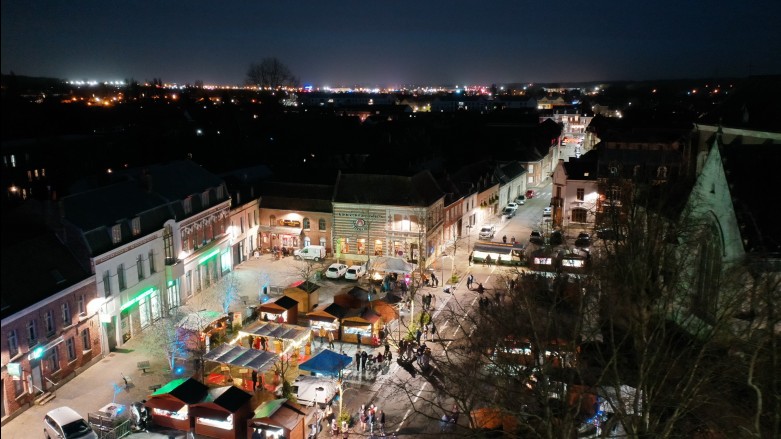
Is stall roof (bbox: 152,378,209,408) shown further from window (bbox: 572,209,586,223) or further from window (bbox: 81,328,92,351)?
window (bbox: 572,209,586,223)

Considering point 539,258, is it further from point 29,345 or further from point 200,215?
point 29,345

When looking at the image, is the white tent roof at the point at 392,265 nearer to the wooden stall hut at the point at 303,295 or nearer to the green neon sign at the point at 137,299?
the wooden stall hut at the point at 303,295

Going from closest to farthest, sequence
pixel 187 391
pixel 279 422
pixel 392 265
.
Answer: pixel 279 422
pixel 187 391
pixel 392 265

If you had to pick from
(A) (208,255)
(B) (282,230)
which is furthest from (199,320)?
(B) (282,230)

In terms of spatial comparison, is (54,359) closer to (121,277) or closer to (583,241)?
(121,277)

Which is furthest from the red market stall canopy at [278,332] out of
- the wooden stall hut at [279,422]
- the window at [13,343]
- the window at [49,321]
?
the window at [13,343]

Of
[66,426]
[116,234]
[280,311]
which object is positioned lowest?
[66,426]

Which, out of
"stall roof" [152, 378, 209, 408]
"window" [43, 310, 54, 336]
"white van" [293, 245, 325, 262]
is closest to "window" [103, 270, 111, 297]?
"window" [43, 310, 54, 336]
